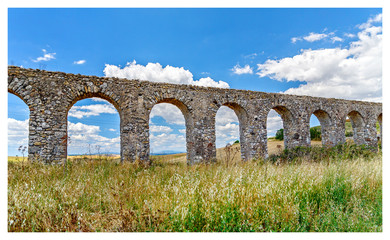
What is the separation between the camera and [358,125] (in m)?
17.5

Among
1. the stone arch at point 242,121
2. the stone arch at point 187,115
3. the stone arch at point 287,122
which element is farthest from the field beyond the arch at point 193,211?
the stone arch at point 287,122

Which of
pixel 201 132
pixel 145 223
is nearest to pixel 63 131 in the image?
pixel 201 132

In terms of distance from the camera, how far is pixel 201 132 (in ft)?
37.7

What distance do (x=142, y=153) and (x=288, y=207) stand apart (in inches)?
298

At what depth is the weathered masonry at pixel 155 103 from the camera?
355 inches

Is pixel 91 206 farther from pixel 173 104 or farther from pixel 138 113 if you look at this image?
pixel 173 104

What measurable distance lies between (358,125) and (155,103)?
15.2 metres

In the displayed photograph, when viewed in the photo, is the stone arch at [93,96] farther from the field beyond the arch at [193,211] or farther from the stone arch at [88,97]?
the field beyond the arch at [193,211]

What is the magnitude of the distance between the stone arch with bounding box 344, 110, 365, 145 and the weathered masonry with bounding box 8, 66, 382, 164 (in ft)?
4.71

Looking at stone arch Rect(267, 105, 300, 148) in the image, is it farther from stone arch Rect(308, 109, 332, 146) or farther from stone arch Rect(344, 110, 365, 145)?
stone arch Rect(344, 110, 365, 145)

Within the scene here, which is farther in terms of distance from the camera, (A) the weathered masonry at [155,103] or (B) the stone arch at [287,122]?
(B) the stone arch at [287,122]

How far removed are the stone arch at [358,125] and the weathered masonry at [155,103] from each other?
143cm

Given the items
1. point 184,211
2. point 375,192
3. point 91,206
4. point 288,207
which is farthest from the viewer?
point 375,192

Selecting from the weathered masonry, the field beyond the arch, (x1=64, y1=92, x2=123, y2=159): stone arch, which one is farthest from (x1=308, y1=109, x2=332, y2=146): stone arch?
(x1=64, y1=92, x2=123, y2=159): stone arch
